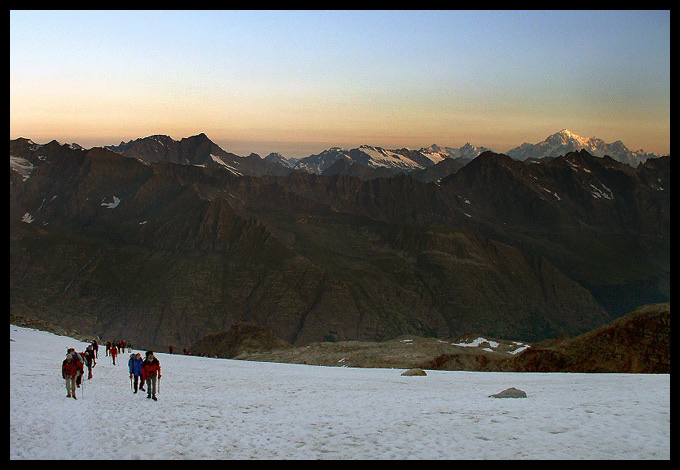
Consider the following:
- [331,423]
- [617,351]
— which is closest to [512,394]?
[331,423]

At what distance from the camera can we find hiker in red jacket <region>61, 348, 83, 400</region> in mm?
21875

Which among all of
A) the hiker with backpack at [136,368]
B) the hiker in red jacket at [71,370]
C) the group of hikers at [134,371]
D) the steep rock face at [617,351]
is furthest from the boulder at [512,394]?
the steep rock face at [617,351]

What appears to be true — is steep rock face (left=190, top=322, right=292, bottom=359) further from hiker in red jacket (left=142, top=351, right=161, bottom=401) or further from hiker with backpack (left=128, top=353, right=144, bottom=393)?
hiker in red jacket (left=142, top=351, right=161, bottom=401)

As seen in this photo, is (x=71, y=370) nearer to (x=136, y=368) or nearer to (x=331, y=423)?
(x=136, y=368)

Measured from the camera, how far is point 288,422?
64.7 feet

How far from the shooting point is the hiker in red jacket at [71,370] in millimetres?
21875

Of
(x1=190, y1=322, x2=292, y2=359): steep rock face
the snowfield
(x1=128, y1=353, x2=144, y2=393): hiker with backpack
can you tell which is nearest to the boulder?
the snowfield

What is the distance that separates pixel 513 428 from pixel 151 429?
11653 mm

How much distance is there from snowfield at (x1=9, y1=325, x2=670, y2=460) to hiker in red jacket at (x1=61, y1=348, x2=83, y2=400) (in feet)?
1.51

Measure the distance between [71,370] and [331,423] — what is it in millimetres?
10550

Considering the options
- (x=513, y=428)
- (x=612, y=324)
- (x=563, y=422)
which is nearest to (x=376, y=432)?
(x=513, y=428)

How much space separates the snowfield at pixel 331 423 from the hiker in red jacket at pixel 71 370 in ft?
1.51

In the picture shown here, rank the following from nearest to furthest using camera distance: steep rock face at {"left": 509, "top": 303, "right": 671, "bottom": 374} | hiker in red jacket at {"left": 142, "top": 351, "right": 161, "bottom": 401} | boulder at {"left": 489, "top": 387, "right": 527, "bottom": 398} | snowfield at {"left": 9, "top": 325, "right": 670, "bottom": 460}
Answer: snowfield at {"left": 9, "top": 325, "right": 670, "bottom": 460} < hiker in red jacket at {"left": 142, "top": 351, "right": 161, "bottom": 401} < boulder at {"left": 489, "top": 387, "right": 527, "bottom": 398} < steep rock face at {"left": 509, "top": 303, "right": 671, "bottom": 374}
